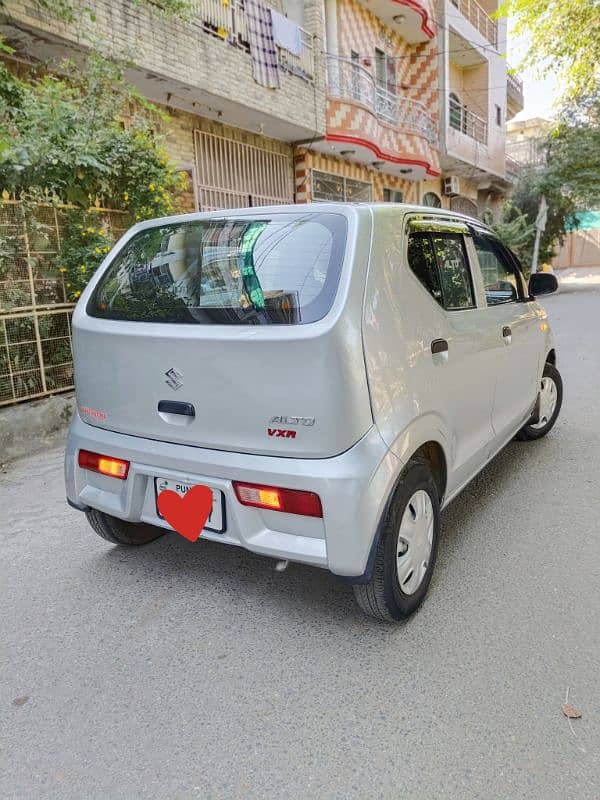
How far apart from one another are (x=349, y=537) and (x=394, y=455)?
1.19ft

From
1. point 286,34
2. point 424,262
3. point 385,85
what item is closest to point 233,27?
point 286,34

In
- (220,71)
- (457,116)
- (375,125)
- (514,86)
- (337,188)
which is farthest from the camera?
(514,86)

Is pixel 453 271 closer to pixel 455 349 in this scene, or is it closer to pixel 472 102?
pixel 455 349

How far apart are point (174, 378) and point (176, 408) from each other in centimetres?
12

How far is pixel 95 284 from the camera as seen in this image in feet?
9.37

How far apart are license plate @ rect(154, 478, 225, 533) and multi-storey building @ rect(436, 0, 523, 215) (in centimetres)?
1683

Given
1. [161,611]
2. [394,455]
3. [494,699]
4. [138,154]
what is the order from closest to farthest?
[494,699], [394,455], [161,611], [138,154]

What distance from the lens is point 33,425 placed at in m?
5.35

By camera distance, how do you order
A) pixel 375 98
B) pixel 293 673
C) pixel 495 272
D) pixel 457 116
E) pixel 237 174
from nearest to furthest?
1. pixel 293 673
2. pixel 495 272
3. pixel 237 174
4. pixel 375 98
5. pixel 457 116

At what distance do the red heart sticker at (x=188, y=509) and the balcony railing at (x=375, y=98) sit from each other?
36.1 feet

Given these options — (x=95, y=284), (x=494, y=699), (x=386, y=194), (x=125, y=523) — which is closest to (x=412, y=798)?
(x=494, y=699)

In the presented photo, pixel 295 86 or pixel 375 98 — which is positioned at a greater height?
pixel 375 98

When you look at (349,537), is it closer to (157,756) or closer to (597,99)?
(157,756)

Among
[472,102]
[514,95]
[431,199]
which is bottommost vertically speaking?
[431,199]
